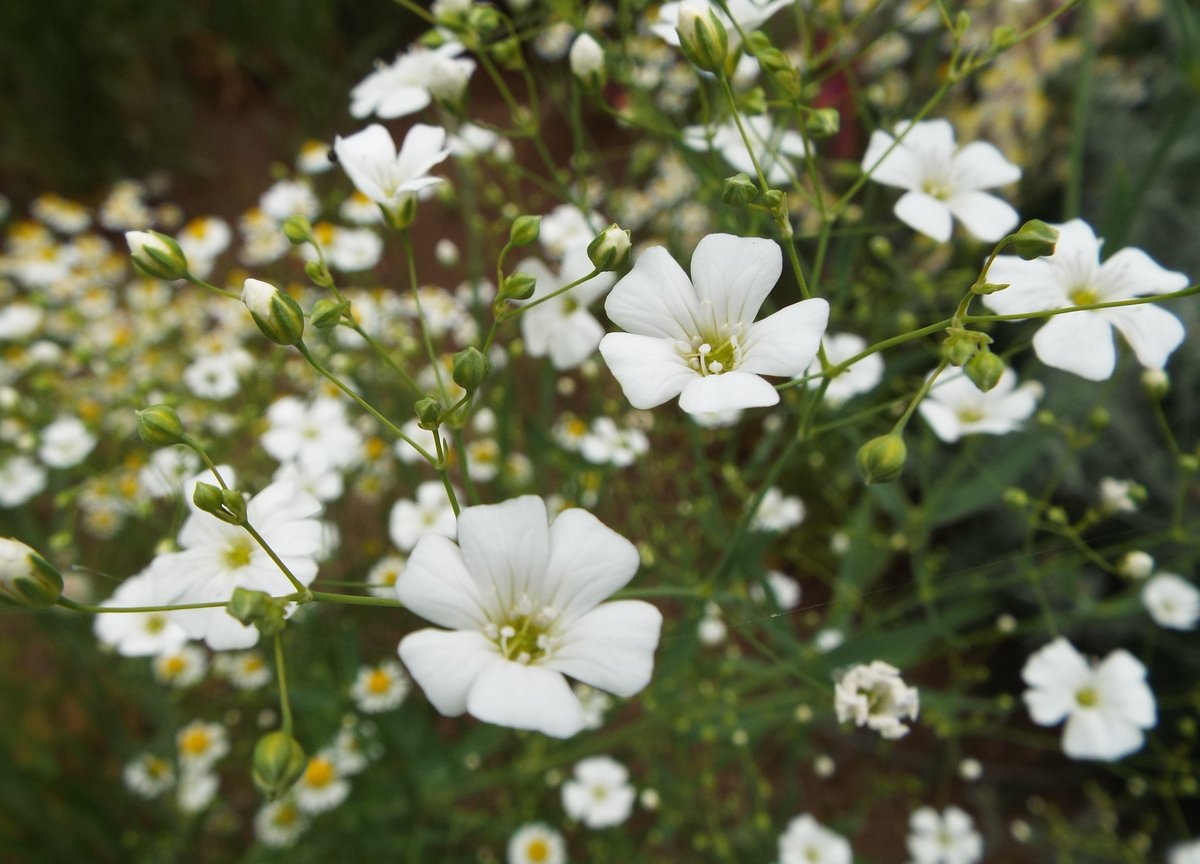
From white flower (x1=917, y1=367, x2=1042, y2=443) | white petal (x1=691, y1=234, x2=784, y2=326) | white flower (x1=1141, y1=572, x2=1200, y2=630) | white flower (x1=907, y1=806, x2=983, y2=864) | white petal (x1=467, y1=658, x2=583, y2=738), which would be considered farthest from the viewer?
white flower (x1=907, y1=806, x2=983, y2=864)

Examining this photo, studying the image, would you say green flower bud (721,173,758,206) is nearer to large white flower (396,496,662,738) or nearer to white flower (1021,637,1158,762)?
large white flower (396,496,662,738)

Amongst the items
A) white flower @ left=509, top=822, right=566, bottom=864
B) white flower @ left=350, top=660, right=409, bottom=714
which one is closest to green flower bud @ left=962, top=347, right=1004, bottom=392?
white flower @ left=350, top=660, right=409, bottom=714

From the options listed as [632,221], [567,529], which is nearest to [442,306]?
[632,221]

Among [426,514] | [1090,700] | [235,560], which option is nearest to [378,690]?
[426,514]

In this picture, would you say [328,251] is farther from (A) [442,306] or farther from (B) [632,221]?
(B) [632,221]

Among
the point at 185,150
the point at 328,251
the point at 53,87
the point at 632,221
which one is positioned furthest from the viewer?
the point at 185,150

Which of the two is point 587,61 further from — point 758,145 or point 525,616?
point 525,616
